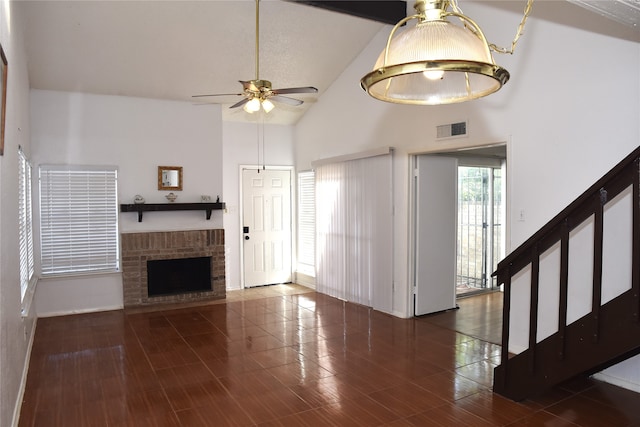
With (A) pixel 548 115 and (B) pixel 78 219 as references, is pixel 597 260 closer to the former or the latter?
(A) pixel 548 115

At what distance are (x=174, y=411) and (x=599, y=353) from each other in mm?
2822

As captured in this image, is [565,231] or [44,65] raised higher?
[44,65]

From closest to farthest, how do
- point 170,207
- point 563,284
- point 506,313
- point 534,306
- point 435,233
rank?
1. point 563,284
2. point 534,306
3. point 506,313
4. point 435,233
5. point 170,207

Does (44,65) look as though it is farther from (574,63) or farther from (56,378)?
(574,63)

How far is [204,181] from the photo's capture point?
674 cm

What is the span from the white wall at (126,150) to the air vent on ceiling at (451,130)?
3.36 metres

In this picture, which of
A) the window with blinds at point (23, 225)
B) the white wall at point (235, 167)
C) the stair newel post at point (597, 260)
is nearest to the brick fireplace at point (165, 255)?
the white wall at point (235, 167)

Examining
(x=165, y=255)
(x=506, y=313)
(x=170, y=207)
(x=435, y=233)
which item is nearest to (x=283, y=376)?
(x=506, y=313)

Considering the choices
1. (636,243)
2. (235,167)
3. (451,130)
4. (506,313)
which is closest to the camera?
(636,243)

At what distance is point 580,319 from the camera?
2.90 meters

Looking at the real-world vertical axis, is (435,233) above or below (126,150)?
below

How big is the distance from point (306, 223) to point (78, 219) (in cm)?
339

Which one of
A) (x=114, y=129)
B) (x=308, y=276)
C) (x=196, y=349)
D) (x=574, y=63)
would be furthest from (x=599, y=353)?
(x=114, y=129)

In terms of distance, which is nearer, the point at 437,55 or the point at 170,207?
the point at 437,55
